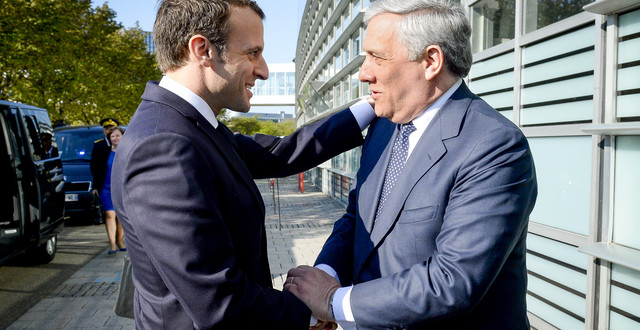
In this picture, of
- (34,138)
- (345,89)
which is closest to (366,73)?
(34,138)

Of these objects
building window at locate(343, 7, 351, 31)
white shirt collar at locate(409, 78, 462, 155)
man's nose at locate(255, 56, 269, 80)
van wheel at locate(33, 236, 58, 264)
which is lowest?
van wheel at locate(33, 236, 58, 264)

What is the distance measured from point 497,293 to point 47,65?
1675 cm

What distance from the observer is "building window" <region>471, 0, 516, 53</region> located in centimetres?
494

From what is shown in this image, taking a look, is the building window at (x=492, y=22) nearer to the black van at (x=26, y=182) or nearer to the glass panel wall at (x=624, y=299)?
Answer: the glass panel wall at (x=624, y=299)

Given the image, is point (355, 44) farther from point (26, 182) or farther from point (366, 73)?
point (366, 73)

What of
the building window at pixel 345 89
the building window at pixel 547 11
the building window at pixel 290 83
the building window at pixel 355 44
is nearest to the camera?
the building window at pixel 547 11

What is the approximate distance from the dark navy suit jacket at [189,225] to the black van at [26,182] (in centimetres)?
446

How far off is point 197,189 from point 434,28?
1070 millimetres

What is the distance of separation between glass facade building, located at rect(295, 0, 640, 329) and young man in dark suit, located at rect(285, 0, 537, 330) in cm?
150

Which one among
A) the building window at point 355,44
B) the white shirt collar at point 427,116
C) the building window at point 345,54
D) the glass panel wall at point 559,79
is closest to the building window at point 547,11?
the glass panel wall at point 559,79

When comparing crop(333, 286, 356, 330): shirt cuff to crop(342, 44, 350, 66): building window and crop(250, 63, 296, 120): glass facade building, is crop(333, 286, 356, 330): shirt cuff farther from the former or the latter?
crop(250, 63, 296, 120): glass facade building

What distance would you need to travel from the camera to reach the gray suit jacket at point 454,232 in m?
1.60

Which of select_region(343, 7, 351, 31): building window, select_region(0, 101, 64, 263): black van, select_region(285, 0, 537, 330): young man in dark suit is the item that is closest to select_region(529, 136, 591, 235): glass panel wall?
select_region(285, 0, 537, 330): young man in dark suit

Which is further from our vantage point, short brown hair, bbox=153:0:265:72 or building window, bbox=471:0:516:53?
building window, bbox=471:0:516:53
